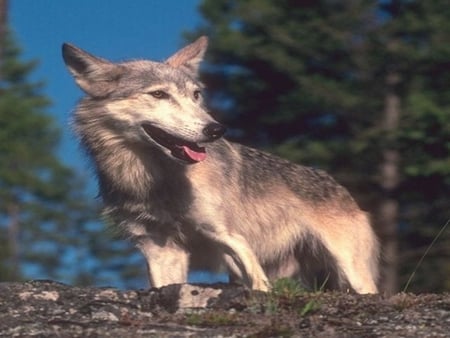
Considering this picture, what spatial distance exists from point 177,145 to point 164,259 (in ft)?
2.88

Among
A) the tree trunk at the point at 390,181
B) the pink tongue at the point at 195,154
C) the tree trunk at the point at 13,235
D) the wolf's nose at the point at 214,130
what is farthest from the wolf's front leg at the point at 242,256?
the tree trunk at the point at 13,235

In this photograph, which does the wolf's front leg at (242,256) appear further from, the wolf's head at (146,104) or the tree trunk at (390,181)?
the tree trunk at (390,181)

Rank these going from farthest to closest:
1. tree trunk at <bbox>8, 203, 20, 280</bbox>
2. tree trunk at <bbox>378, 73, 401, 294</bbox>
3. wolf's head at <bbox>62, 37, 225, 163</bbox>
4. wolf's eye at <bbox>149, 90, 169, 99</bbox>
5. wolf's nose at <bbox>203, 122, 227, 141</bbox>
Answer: tree trunk at <bbox>8, 203, 20, 280</bbox>
tree trunk at <bbox>378, 73, 401, 294</bbox>
wolf's eye at <bbox>149, 90, 169, 99</bbox>
wolf's head at <bbox>62, 37, 225, 163</bbox>
wolf's nose at <bbox>203, 122, 227, 141</bbox>

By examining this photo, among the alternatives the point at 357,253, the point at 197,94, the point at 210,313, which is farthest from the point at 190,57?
the point at 210,313

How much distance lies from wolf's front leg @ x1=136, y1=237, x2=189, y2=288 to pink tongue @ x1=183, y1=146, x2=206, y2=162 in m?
0.75

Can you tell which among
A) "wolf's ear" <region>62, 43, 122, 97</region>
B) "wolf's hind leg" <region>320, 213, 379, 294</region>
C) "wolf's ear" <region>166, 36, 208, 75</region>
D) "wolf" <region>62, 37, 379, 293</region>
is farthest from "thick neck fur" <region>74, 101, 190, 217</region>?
"wolf's hind leg" <region>320, 213, 379, 294</region>

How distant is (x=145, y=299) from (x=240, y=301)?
0.53m

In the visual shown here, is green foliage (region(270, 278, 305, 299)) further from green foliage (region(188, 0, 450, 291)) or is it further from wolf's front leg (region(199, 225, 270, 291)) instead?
green foliage (region(188, 0, 450, 291))

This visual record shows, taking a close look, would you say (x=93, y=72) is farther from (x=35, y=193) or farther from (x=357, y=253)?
(x=35, y=193)

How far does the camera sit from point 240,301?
20.7 feet

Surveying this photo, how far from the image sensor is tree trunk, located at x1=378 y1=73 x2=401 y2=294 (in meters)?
21.6

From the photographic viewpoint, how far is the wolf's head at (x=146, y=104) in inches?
328

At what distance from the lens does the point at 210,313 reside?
19.8 ft

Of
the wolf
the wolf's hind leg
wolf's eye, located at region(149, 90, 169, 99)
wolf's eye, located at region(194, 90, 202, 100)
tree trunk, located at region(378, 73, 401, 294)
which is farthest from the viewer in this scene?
tree trunk, located at region(378, 73, 401, 294)
